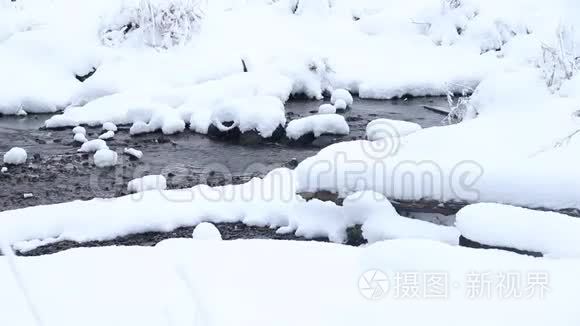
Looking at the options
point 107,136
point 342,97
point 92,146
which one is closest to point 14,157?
point 92,146

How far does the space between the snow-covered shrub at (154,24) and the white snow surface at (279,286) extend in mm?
→ 8218

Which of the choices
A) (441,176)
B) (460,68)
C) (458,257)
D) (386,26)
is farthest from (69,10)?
(458,257)

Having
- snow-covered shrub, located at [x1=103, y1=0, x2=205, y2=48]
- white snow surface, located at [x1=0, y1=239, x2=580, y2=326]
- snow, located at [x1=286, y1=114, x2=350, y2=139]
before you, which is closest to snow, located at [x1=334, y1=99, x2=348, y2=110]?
snow, located at [x1=286, y1=114, x2=350, y2=139]

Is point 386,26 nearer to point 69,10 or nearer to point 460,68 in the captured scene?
point 460,68

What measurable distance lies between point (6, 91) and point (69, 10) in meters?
3.45

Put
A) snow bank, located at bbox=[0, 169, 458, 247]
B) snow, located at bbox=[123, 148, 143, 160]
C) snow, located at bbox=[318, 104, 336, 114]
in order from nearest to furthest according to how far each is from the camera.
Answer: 1. snow bank, located at bbox=[0, 169, 458, 247]
2. snow, located at bbox=[123, 148, 143, 160]
3. snow, located at bbox=[318, 104, 336, 114]

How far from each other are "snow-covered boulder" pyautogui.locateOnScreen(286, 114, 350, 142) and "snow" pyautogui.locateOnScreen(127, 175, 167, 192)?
207cm

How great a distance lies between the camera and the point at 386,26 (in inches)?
494

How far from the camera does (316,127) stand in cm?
766

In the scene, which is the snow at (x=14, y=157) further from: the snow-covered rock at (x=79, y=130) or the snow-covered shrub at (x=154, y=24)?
the snow-covered shrub at (x=154, y=24)

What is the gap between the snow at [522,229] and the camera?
322cm

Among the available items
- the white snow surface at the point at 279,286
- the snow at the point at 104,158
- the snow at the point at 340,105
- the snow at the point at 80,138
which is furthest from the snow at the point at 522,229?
the snow at the point at 340,105

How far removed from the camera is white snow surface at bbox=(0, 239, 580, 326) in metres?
2.45

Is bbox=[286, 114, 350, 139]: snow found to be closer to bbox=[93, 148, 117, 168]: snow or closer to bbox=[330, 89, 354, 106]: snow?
bbox=[330, 89, 354, 106]: snow
